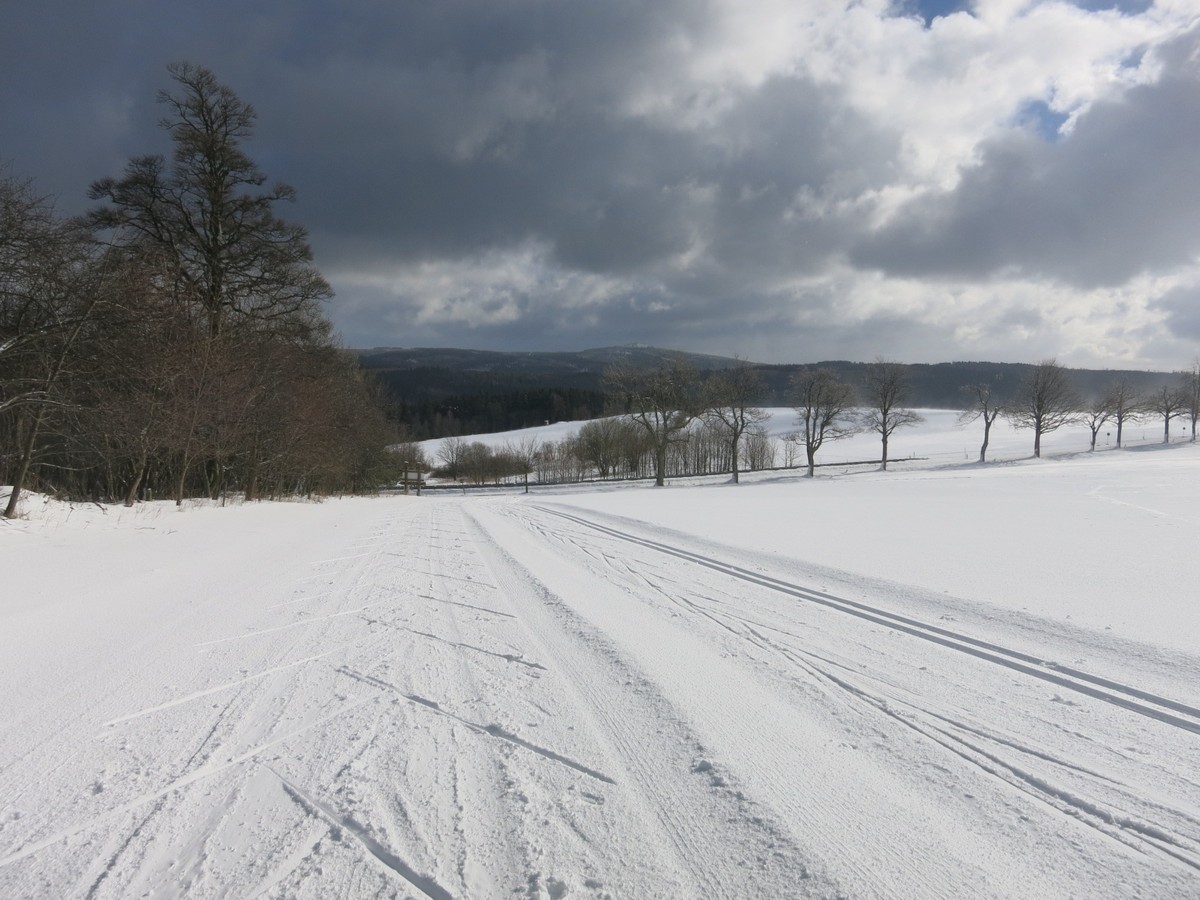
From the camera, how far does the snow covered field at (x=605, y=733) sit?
7.86 feet

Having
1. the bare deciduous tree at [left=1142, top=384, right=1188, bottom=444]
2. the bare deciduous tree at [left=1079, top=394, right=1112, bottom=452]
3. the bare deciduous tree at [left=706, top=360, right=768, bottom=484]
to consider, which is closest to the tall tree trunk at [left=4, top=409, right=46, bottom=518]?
the bare deciduous tree at [left=706, top=360, right=768, bottom=484]

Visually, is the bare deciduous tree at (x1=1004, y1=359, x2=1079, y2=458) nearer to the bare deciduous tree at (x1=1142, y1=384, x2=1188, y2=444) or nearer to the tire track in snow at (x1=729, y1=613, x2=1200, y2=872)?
the bare deciduous tree at (x1=1142, y1=384, x2=1188, y2=444)

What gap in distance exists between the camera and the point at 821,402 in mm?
50281

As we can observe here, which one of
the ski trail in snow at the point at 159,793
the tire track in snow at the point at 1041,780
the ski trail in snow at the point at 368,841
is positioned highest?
the tire track in snow at the point at 1041,780

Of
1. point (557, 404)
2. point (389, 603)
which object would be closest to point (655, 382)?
point (389, 603)

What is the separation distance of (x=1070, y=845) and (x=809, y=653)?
7.87 feet

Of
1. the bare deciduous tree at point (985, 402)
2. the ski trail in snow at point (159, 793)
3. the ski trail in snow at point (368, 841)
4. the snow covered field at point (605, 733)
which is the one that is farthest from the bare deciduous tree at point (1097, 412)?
the ski trail in snow at point (368, 841)

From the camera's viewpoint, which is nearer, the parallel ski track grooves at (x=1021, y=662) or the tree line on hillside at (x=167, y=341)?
the parallel ski track grooves at (x=1021, y=662)

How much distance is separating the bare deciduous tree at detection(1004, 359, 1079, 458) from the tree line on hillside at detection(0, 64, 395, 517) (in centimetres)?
5846

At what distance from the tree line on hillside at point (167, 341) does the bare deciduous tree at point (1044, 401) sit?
58.5 metres

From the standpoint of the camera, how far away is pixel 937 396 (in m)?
127

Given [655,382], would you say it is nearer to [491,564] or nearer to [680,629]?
[491,564]

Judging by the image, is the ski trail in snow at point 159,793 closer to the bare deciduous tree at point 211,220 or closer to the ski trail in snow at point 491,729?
the ski trail in snow at point 491,729

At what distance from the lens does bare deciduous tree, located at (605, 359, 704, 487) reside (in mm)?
44500
